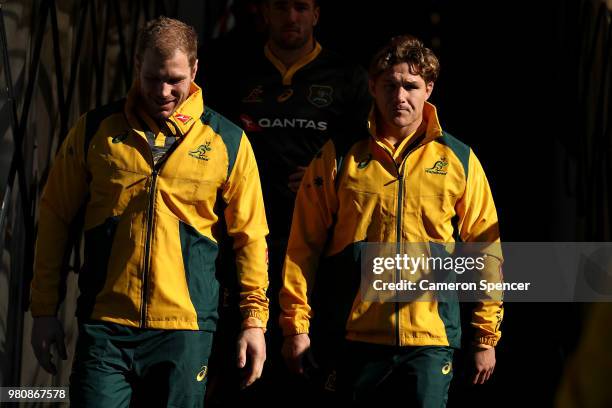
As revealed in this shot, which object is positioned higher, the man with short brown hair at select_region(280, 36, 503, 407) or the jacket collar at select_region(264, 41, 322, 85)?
the jacket collar at select_region(264, 41, 322, 85)

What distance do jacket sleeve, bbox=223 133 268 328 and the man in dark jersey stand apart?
759 mm

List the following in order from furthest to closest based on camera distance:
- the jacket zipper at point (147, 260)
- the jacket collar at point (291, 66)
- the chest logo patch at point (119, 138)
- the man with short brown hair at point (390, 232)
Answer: the jacket collar at point (291, 66) → the man with short brown hair at point (390, 232) → the chest logo patch at point (119, 138) → the jacket zipper at point (147, 260)

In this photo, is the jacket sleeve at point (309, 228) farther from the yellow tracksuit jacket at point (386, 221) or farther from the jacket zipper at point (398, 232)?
the jacket zipper at point (398, 232)

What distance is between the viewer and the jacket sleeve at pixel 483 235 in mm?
4309

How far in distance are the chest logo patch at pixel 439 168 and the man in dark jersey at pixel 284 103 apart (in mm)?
669

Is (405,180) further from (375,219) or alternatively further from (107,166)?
(107,166)

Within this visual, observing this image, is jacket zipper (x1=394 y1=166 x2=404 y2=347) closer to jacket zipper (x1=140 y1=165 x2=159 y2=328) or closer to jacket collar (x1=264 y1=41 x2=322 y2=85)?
jacket zipper (x1=140 y1=165 x2=159 y2=328)

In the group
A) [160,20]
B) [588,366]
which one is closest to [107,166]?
[160,20]

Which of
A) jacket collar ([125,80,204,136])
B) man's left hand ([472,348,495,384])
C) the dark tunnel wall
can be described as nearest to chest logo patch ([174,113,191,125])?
jacket collar ([125,80,204,136])

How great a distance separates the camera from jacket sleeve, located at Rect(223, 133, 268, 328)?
414 centimetres

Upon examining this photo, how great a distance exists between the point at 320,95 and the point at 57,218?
141 centimetres

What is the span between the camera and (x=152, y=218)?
402 cm

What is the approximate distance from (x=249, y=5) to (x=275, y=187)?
2.02 meters

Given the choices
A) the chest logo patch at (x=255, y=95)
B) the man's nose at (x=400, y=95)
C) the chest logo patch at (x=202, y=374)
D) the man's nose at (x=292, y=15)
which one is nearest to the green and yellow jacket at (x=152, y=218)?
the chest logo patch at (x=202, y=374)
